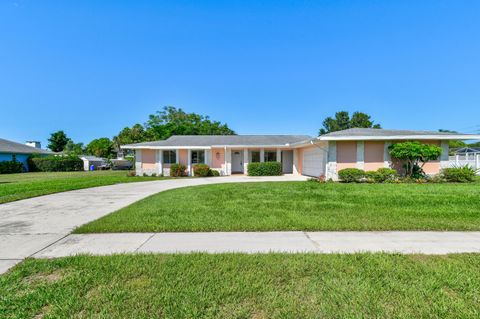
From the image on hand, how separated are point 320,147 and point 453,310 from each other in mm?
13097

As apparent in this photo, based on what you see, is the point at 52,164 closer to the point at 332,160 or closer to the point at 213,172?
the point at 213,172

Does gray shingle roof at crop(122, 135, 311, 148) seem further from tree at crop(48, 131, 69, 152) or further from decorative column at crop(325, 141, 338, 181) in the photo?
tree at crop(48, 131, 69, 152)

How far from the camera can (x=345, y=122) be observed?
4941 cm

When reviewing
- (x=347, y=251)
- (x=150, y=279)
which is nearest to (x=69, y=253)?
(x=150, y=279)

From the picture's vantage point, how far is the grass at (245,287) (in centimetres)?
228

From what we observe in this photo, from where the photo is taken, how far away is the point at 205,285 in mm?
2709

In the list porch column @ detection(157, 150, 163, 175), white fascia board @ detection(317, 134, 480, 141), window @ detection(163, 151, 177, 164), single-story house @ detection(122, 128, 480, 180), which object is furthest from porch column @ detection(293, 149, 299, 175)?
porch column @ detection(157, 150, 163, 175)

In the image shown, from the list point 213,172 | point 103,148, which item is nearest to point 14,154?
point 103,148

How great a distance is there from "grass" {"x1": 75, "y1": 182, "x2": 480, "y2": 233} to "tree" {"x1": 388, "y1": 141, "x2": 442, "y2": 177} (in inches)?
190

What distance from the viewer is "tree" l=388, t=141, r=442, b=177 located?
1284 centimetres

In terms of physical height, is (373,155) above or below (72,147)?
below

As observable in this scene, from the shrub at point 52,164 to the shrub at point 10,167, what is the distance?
1.43m

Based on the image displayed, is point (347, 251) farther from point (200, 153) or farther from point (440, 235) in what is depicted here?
point (200, 153)

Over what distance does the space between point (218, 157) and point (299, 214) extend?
14790 mm
